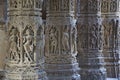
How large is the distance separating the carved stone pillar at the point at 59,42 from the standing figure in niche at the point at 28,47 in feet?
7.26

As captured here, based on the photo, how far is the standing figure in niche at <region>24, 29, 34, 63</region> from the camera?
290 inches

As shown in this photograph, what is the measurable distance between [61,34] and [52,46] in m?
0.36

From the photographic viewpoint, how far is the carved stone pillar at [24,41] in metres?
7.38

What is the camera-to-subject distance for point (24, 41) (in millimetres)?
7371

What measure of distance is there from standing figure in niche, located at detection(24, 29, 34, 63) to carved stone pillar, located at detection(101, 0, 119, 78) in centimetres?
617

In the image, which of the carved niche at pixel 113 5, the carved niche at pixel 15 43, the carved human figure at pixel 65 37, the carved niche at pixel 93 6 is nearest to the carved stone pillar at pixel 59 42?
the carved human figure at pixel 65 37

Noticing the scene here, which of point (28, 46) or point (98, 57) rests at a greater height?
point (28, 46)

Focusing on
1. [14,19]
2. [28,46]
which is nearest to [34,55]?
[28,46]

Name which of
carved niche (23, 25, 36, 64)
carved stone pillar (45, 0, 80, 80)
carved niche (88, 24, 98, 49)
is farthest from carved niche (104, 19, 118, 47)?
carved niche (23, 25, 36, 64)

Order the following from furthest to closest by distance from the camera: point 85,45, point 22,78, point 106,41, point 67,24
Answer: point 106,41 < point 85,45 < point 67,24 < point 22,78

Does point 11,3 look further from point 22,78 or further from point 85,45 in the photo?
point 85,45

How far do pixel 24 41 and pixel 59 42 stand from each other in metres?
2.34

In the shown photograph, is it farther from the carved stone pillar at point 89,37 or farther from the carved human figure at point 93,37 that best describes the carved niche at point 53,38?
the carved human figure at point 93,37

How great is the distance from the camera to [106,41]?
527 inches
